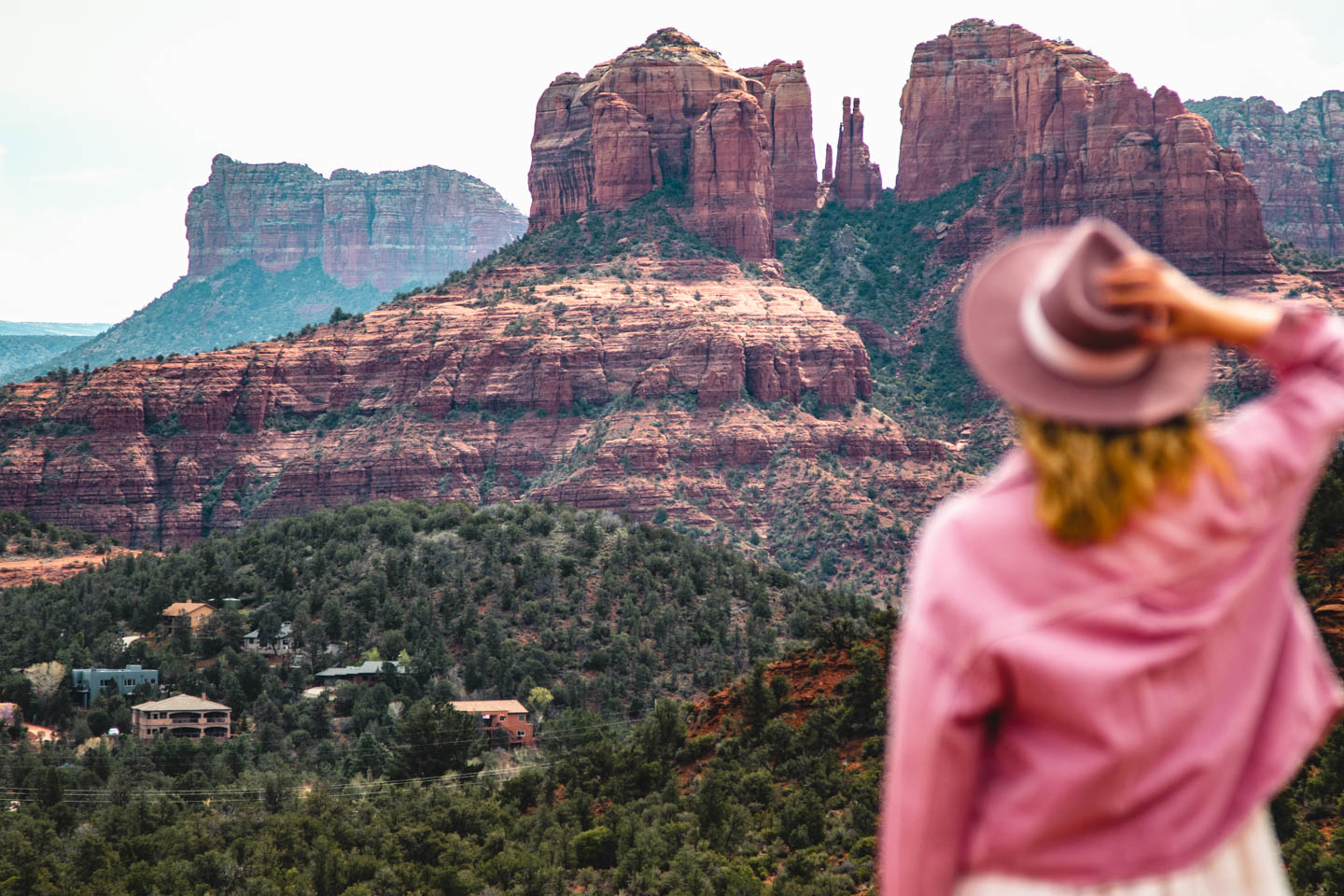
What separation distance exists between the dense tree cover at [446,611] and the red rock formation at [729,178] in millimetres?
55159

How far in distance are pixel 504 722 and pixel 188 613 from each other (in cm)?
2233

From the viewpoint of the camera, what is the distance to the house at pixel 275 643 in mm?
72812

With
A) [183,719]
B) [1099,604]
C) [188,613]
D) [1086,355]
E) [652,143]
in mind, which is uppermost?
[652,143]

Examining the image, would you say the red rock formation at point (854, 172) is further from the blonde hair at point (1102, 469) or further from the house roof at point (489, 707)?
the blonde hair at point (1102, 469)

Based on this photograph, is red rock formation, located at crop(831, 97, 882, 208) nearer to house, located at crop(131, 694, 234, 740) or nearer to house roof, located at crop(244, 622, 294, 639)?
house roof, located at crop(244, 622, 294, 639)

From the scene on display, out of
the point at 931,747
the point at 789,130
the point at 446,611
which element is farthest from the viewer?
the point at 789,130

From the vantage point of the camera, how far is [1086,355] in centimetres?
448

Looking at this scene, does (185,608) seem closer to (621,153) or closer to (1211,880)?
(621,153)

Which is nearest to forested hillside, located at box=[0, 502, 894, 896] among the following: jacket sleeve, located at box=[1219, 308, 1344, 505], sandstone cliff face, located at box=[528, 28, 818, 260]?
jacket sleeve, located at box=[1219, 308, 1344, 505]

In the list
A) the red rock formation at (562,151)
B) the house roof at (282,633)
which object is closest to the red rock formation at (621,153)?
the red rock formation at (562,151)

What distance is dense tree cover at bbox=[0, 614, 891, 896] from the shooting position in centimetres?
2877

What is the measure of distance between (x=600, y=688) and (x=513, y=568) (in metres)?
12.1

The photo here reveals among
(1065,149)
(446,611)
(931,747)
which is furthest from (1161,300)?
(1065,149)

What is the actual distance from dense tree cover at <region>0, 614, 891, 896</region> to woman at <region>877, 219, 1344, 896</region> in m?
20.2
